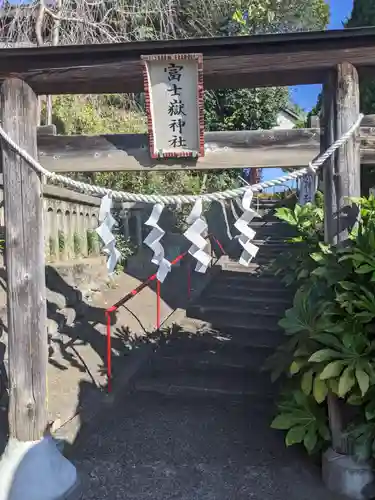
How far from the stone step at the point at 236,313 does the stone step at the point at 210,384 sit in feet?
4.38

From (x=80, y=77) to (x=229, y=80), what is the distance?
3.71 ft

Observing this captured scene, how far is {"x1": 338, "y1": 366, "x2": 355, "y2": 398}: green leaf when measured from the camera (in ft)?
10.2

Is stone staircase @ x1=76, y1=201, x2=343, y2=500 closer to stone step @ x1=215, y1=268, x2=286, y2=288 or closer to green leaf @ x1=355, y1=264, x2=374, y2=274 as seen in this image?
stone step @ x1=215, y1=268, x2=286, y2=288

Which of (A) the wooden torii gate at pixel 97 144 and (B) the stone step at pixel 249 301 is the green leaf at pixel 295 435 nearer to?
(A) the wooden torii gate at pixel 97 144

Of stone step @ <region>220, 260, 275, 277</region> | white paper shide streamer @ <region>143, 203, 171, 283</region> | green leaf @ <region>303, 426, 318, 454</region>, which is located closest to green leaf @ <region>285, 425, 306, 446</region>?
green leaf @ <region>303, 426, 318, 454</region>

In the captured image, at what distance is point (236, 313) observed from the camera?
7.59 m

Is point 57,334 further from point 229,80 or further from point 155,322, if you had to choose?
point 229,80

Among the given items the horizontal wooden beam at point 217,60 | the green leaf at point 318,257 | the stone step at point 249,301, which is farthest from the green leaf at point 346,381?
the stone step at point 249,301

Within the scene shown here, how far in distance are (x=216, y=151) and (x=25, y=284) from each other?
180 cm

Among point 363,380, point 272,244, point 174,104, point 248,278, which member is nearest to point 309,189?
point 248,278

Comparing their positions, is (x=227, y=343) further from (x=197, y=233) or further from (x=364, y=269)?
(x=364, y=269)

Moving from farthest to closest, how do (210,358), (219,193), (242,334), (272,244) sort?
(272,244) < (242,334) < (210,358) < (219,193)

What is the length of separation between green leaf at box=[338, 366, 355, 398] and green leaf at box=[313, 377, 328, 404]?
181 mm

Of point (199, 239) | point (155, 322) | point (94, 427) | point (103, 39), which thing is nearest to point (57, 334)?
point (94, 427)
